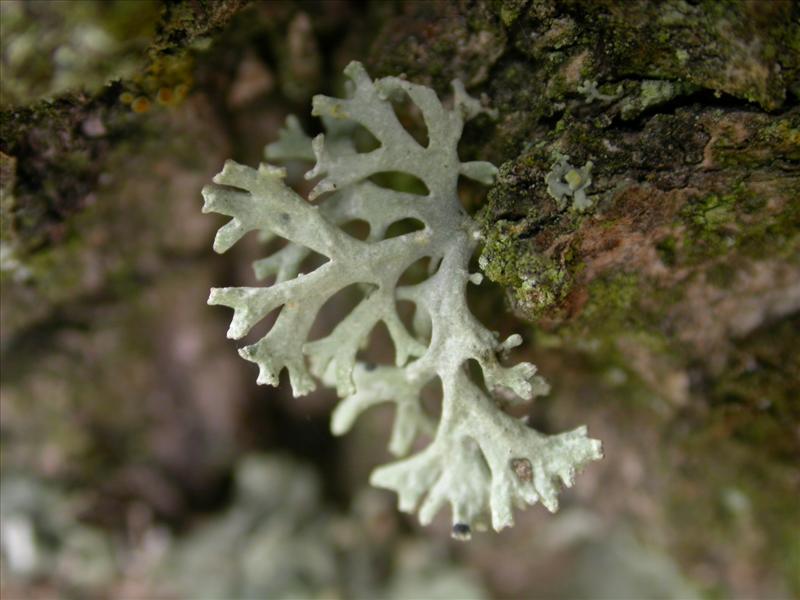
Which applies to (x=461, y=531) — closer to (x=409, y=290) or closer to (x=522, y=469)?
(x=522, y=469)

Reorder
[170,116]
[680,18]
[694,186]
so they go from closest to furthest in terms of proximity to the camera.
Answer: [680,18] → [694,186] → [170,116]

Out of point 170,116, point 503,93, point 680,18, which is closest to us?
point 680,18

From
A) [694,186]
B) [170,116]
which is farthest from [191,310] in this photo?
[694,186]

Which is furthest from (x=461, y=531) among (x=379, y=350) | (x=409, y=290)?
(x=379, y=350)

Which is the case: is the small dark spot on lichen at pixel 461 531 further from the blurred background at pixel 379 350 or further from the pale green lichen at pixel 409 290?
the blurred background at pixel 379 350

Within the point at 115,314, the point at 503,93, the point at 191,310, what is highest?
the point at 503,93

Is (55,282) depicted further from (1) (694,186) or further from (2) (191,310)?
(1) (694,186)
